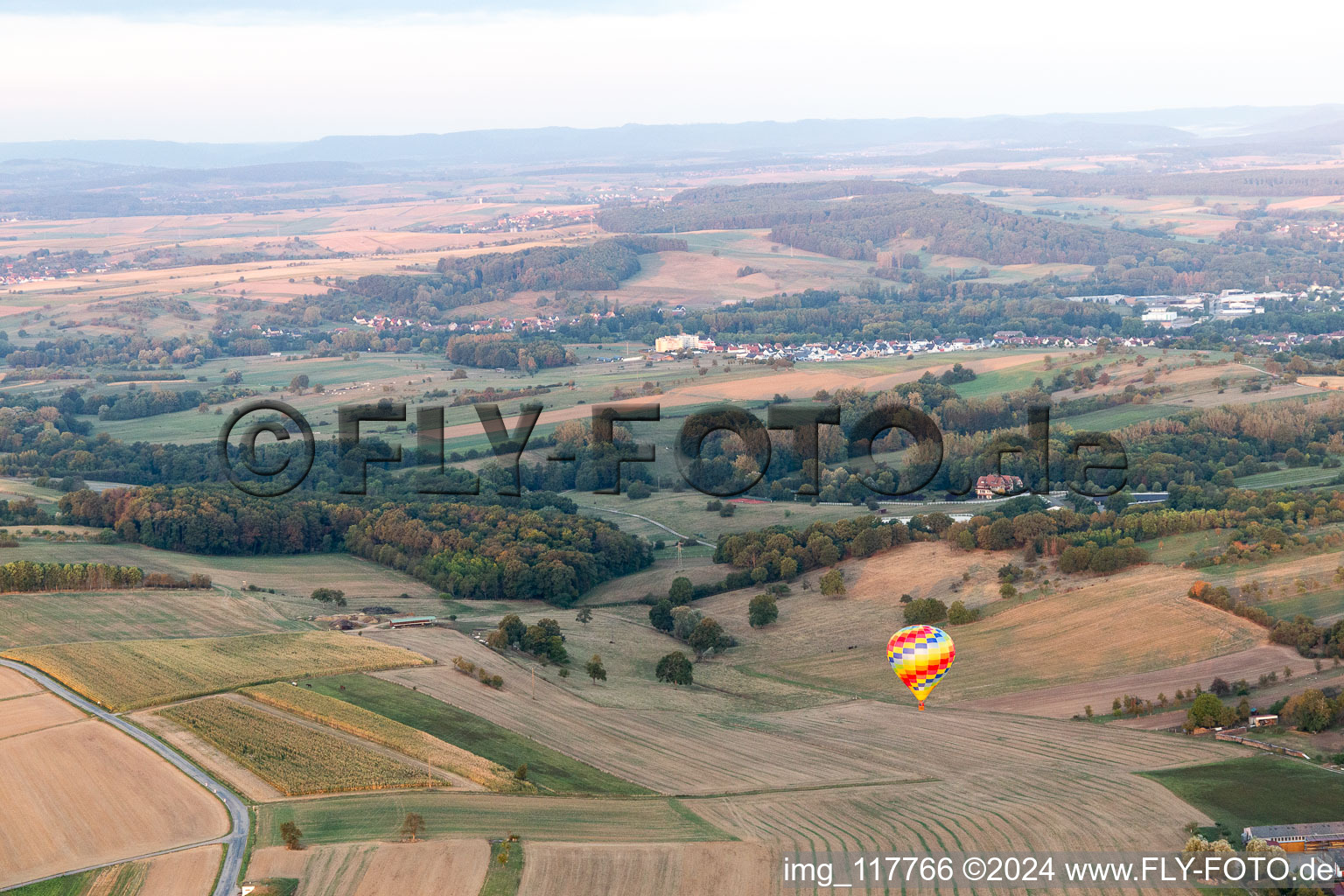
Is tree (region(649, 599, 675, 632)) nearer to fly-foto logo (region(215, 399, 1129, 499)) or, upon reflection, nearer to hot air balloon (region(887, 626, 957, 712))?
hot air balloon (region(887, 626, 957, 712))

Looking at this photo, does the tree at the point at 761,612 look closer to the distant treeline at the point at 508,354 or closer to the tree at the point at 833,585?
the tree at the point at 833,585

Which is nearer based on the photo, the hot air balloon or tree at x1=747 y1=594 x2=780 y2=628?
the hot air balloon

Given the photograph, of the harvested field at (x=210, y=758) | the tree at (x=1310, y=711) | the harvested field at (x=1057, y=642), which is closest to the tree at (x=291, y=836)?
the harvested field at (x=210, y=758)

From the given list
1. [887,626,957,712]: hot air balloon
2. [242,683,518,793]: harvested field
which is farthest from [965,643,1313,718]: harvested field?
[242,683,518,793]: harvested field

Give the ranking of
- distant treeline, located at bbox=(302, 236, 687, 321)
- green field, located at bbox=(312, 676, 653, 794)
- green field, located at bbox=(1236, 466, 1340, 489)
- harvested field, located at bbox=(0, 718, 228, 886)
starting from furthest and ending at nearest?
distant treeline, located at bbox=(302, 236, 687, 321) → green field, located at bbox=(1236, 466, 1340, 489) → green field, located at bbox=(312, 676, 653, 794) → harvested field, located at bbox=(0, 718, 228, 886)

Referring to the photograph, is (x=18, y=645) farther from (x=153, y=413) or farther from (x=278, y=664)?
(x=153, y=413)

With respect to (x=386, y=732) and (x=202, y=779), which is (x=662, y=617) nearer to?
(x=386, y=732)
